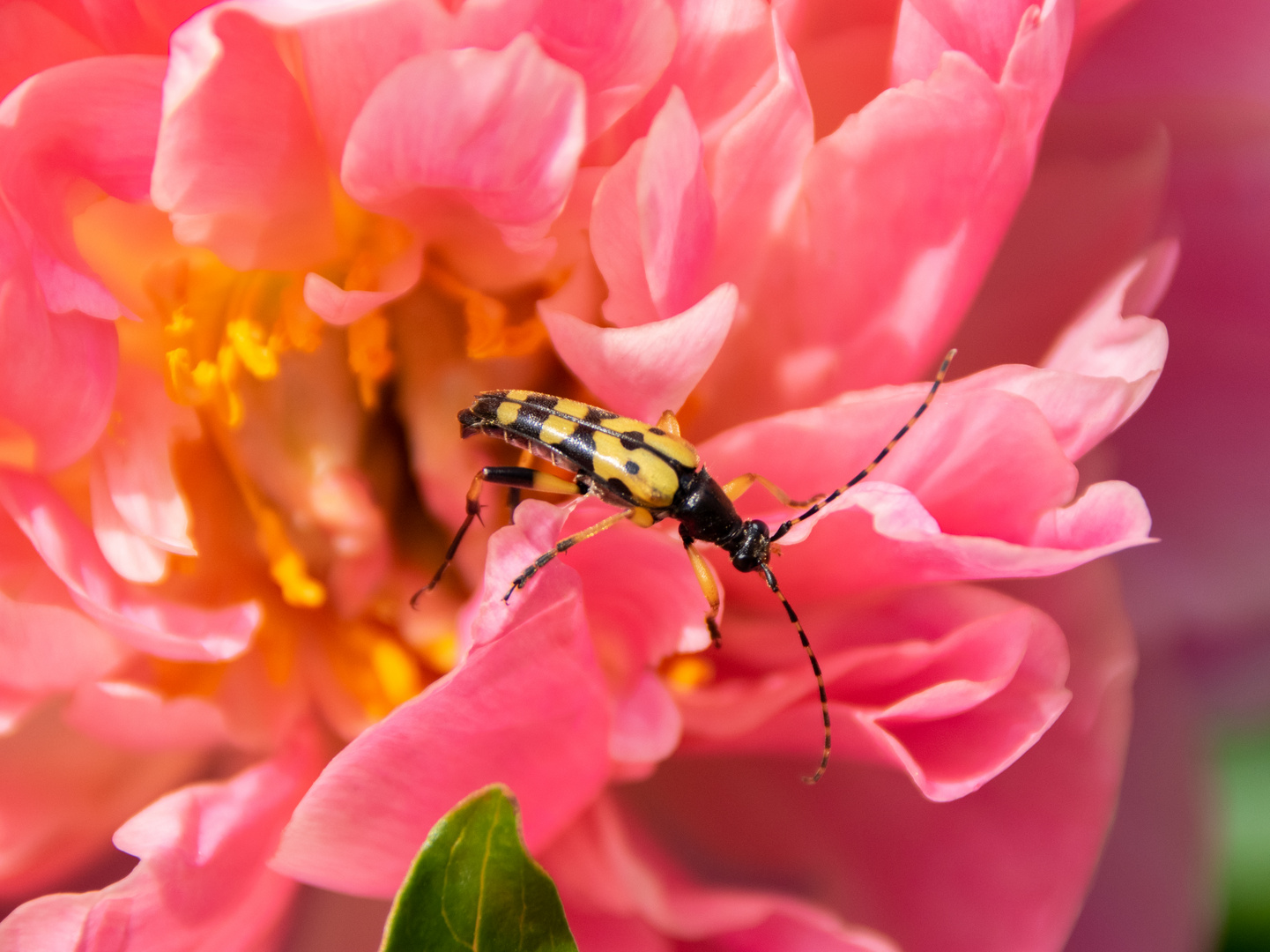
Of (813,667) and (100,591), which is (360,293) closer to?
(100,591)

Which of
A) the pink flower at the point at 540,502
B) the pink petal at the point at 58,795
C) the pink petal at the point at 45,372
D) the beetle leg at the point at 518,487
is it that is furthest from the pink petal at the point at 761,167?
the pink petal at the point at 58,795

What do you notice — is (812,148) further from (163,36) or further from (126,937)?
(126,937)

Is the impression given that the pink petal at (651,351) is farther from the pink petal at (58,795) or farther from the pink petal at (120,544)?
the pink petal at (58,795)

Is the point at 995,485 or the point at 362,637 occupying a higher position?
the point at 995,485

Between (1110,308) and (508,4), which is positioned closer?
(508,4)

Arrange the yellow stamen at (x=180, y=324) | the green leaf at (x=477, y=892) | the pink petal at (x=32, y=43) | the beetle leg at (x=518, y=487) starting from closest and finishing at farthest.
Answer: the green leaf at (x=477, y=892)
the pink petal at (x=32, y=43)
the yellow stamen at (x=180, y=324)
the beetle leg at (x=518, y=487)

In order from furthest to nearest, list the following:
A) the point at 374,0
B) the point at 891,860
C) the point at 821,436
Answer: the point at 891,860 < the point at 821,436 < the point at 374,0

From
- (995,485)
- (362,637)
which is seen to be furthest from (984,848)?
(362,637)
